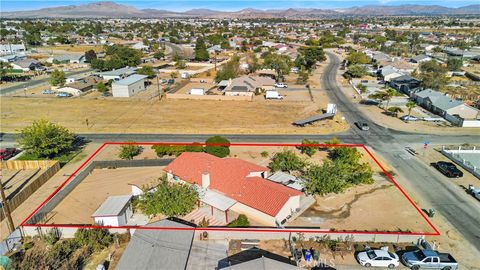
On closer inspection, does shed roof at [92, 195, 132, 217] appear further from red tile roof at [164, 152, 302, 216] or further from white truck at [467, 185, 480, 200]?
white truck at [467, 185, 480, 200]

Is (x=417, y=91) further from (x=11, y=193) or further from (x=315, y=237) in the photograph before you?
(x=11, y=193)

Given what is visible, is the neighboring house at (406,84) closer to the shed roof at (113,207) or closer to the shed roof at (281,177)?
the shed roof at (281,177)

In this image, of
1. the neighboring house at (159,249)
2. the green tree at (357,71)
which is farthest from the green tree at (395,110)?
the neighboring house at (159,249)

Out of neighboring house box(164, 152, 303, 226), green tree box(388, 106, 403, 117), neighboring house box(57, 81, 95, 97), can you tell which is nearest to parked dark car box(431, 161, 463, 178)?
neighboring house box(164, 152, 303, 226)

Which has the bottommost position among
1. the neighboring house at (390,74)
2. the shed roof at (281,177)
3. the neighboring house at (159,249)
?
the shed roof at (281,177)

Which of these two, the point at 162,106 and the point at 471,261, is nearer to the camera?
the point at 471,261

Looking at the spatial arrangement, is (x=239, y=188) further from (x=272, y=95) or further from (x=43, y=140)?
(x=272, y=95)

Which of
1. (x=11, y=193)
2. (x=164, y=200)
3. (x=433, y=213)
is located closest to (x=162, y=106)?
(x=11, y=193)
